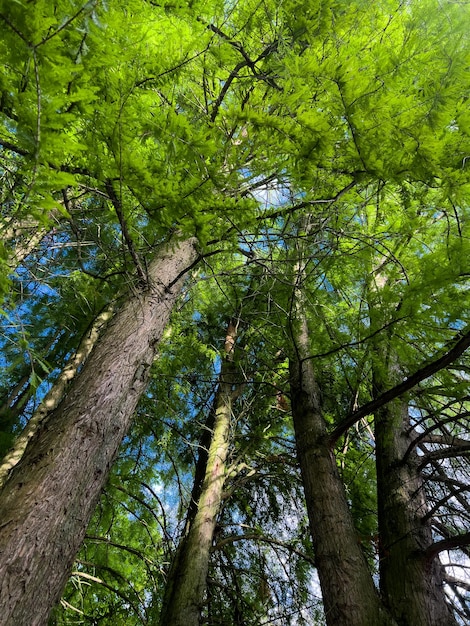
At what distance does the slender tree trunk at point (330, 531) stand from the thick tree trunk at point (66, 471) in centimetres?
134

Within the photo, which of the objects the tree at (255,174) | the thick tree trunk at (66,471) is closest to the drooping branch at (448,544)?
the tree at (255,174)

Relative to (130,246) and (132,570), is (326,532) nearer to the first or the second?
(130,246)

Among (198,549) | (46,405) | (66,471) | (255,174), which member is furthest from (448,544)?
(46,405)

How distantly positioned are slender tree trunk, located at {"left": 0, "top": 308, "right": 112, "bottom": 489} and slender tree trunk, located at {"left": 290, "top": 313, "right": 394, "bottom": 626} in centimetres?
218

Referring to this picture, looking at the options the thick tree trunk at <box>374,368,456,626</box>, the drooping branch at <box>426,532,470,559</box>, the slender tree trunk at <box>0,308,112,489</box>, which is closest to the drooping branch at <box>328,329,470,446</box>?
the thick tree trunk at <box>374,368,456,626</box>

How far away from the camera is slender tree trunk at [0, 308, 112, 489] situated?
3807 millimetres

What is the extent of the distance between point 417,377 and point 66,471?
6.63 ft

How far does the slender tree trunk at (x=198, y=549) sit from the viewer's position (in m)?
3.24

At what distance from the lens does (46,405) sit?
165 inches

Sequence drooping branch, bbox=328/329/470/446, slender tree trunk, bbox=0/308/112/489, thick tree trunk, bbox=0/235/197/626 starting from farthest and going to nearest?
slender tree trunk, bbox=0/308/112/489
drooping branch, bbox=328/329/470/446
thick tree trunk, bbox=0/235/197/626

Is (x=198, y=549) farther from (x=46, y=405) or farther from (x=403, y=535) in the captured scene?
(x=46, y=405)

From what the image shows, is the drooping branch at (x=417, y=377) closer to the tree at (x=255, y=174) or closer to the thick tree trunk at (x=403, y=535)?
the tree at (x=255, y=174)

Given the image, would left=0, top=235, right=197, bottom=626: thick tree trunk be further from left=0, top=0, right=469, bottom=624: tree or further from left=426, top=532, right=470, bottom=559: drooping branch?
left=426, top=532, right=470, bottom=559: drooping branch

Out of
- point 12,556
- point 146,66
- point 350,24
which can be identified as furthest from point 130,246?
point 350,24
